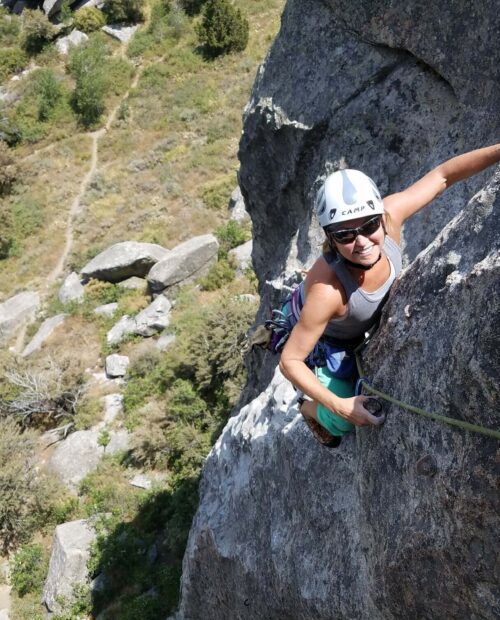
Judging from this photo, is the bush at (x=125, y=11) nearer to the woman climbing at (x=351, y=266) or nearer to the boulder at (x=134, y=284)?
the boulder at (x=134, y=284)

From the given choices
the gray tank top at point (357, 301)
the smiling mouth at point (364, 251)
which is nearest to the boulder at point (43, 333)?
the gray tank top at point (357, 301)

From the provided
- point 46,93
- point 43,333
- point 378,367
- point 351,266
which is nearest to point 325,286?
point 351,266

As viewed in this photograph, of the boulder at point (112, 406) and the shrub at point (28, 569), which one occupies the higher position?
the boulder at point (112, 406)

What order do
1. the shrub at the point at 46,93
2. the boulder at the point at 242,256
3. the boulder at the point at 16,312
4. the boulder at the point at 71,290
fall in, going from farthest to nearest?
the shrub at the point at 46,93, the boulder at the point at 16,312, the boulder at the point at 71,290, the boulder at the point at 242,256

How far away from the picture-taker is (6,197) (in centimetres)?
3312

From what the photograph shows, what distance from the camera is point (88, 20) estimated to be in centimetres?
4394

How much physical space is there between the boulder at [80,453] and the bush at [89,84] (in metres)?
27.2

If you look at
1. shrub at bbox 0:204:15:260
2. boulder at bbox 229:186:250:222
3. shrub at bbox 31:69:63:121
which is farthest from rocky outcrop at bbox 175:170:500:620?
shrub at bbox 31:69:63:121

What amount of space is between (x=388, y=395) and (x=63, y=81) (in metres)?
43.4

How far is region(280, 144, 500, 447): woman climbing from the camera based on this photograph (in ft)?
11.0

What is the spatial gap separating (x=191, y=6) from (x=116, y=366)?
3607 cm

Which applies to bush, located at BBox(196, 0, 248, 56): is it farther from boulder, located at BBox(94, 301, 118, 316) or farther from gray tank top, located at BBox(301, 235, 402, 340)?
gray tank top, located at BBox(301, 235, 402, 340)

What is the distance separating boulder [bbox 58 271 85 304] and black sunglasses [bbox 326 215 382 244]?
21.1 m

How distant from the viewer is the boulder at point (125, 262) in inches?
923
